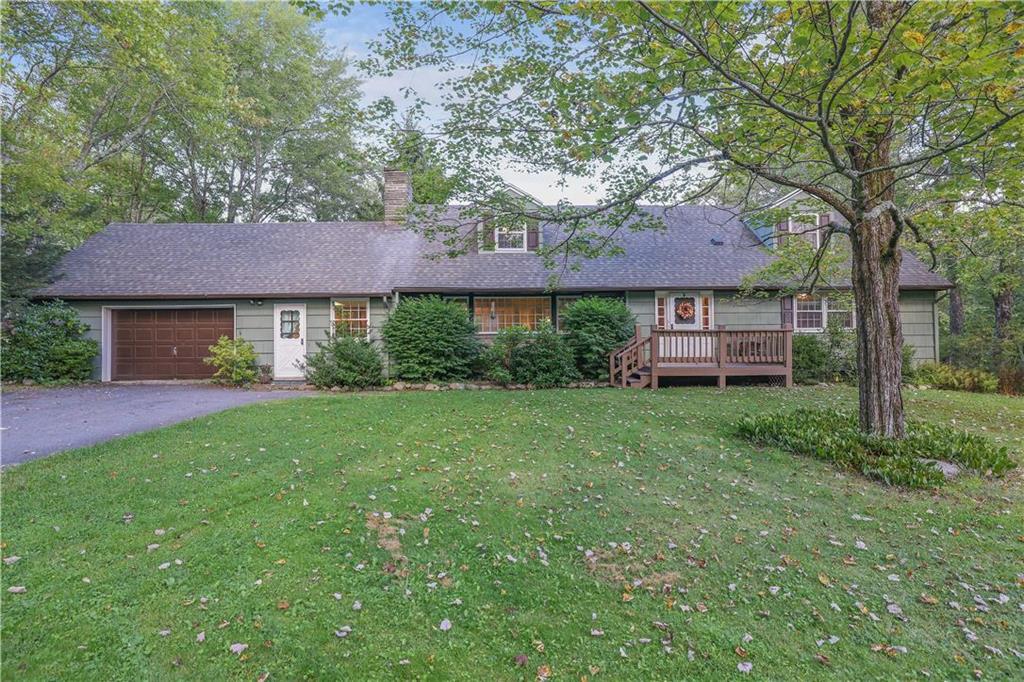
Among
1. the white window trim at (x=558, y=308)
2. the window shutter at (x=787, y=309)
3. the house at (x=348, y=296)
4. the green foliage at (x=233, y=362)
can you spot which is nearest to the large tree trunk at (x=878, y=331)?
the house at (x=348, y=296)

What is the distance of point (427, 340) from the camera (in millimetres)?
11141

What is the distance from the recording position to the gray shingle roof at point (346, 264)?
12.4 metres

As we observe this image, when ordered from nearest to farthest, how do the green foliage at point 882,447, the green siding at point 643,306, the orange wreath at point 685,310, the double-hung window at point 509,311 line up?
the green foliage at point 882,447, the green siding at point 643,306, the orange wreath at point 685,310, the double-hung window at point 509,311

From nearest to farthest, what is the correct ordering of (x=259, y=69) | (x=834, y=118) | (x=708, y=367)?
(x=834, y=118) < (x=708, y=367) < (x=259, y=69)

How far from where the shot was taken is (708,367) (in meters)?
11.0

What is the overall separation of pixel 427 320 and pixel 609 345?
15.0 ft

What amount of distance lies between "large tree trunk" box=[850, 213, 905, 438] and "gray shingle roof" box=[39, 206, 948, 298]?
5.32m

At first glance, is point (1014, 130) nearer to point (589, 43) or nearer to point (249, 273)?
point (589, 43)

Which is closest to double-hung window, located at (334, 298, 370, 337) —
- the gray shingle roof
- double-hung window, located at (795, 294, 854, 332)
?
the gray shingle roof

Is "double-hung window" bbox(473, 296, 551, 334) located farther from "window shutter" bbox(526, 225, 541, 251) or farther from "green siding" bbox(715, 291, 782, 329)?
"green siding" bbox(715, 291, 782, 329)

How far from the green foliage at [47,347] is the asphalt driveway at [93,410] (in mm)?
763

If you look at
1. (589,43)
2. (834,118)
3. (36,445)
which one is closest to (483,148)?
(589,43)

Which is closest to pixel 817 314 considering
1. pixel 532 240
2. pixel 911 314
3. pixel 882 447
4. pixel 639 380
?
pixel 911 314

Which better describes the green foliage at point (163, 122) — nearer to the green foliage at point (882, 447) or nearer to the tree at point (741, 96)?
the tree at point (741, 96)
